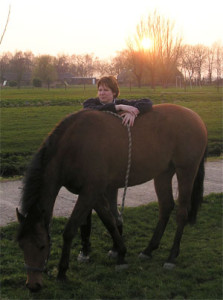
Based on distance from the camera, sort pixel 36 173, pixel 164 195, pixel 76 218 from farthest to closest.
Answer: pixel 164 195
pixel 76 218
pixel 36 173

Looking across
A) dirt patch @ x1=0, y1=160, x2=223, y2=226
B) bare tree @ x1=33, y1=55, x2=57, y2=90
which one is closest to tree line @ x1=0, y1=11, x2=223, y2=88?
bare tree @ x1=33, y1=55, x2=57, y2=90

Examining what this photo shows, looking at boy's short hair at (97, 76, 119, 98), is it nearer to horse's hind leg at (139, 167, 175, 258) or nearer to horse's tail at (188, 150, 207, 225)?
horse's hind leg at (139, 167, 175, 258)

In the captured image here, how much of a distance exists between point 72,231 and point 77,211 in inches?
7.7

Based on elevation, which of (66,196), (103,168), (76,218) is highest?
(103,168)

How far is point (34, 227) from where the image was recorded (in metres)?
2.95

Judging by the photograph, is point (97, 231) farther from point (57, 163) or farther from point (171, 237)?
point (57, 163)

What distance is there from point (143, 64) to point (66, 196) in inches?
1871

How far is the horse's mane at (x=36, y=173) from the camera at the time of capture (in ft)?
9.88

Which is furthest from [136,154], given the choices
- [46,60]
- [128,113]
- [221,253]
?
[46,60]

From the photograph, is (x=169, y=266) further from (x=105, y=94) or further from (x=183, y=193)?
(x=105, y=94)

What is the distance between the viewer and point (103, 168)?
11.1ft

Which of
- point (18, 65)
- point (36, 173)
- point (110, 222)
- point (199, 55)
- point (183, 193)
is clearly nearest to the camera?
point (36, 173)

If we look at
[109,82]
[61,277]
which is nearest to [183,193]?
[109,82]

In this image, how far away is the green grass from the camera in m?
3.19
